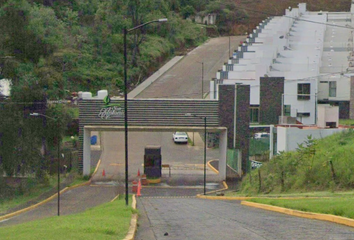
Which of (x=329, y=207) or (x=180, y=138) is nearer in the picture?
(x=329, y=207)

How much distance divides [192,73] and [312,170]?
49.7 m

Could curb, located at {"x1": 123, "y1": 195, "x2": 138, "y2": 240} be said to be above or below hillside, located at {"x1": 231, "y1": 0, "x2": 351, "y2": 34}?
below

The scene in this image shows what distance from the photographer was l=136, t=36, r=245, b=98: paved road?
216 feet

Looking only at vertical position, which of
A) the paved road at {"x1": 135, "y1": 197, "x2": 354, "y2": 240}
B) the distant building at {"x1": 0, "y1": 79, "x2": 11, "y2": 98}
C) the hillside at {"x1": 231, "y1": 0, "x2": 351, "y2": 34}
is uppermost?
the hillside at {"x1": 231, "y1": 0, "x2": 351, "y2": 34}

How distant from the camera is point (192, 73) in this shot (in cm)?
7519

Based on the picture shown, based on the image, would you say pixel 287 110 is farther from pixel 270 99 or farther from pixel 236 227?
pixel 236 227

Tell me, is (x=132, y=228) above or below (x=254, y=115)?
below

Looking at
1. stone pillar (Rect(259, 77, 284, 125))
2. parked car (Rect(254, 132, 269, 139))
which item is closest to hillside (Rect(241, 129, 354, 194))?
parked car (Rect(254, 132, 269, 139))

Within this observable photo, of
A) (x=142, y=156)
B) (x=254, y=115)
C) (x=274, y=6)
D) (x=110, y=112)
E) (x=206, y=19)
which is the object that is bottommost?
(x=142, y=156)

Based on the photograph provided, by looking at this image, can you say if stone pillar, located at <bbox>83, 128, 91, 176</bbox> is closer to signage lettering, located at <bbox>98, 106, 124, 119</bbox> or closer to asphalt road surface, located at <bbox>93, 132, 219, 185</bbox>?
asphalt road surface, located at <bbox>93, 132, 219, 185</bbox>

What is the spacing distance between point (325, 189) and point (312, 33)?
61434 millimetres

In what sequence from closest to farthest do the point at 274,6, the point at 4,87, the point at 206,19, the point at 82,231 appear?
the point at 82,231, the point at 4,87, the point at 206,19, the point at 274,6

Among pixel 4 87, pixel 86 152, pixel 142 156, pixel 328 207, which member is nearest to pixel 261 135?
pixel 142 156

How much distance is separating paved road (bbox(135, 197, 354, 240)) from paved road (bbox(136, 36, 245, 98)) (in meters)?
45.6
